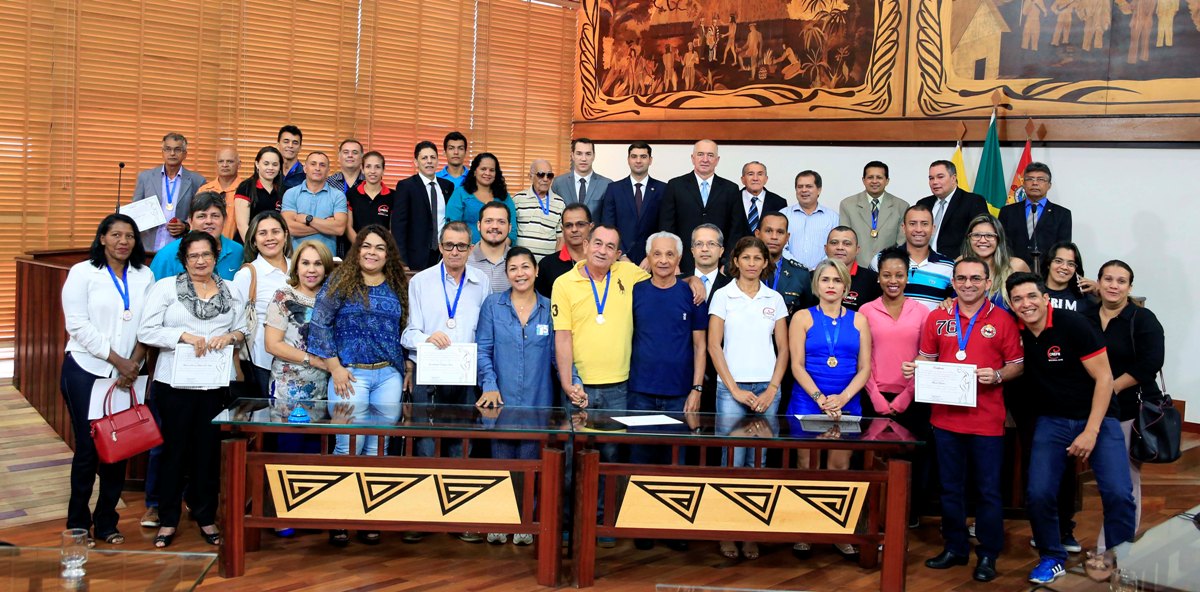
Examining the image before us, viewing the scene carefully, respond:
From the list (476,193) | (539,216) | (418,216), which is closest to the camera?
(539,216)

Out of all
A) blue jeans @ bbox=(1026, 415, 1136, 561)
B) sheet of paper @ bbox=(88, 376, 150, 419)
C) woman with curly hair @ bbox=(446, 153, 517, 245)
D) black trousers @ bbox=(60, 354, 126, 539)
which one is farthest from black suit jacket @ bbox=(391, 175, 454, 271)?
blue jeans @ bbox=(1026, 415, 1136, 561)

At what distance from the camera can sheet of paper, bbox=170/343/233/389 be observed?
4477 mm

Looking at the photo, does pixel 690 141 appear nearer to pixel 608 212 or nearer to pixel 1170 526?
pixel 608 212

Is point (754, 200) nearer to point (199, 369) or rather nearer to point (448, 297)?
point (448, 297)

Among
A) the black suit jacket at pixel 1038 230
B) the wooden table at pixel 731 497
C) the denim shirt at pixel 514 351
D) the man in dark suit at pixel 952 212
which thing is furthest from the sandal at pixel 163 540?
the black suit jacket at pixel 1038 230

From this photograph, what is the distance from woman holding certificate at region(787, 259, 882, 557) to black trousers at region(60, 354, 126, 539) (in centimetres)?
309

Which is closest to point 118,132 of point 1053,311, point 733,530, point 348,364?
point 348,364

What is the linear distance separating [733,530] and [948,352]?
4.08 feet

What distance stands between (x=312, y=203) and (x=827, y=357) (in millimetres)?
3260

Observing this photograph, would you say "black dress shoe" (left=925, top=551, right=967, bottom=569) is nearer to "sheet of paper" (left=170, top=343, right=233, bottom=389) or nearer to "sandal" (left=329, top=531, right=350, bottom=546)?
"sandal" (left=329, top=531, right=350, bottom=546)

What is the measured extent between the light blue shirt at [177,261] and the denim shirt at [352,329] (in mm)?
753

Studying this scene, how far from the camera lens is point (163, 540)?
4652mm

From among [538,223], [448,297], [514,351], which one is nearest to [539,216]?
[538,223]

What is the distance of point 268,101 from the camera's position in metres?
9.18
